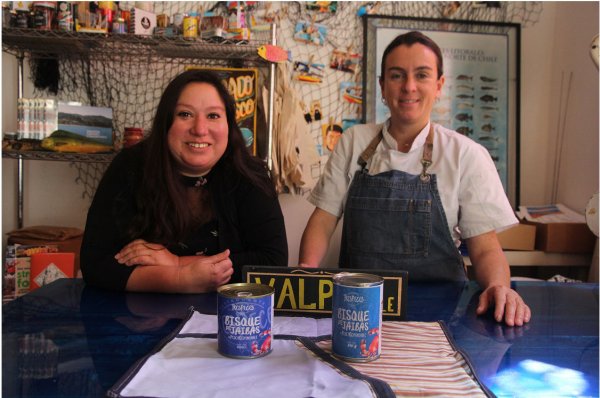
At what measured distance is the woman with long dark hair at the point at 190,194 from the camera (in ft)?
4.62

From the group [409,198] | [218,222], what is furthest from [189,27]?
[409,198]

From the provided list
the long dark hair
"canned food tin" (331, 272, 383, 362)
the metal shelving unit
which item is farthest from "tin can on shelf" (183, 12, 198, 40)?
"canned food tin" (331, 272, 383, 362)

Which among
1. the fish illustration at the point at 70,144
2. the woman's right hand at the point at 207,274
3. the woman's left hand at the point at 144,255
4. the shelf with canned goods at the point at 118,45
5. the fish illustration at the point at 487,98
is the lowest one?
the woman's right hand at the point at 207,274

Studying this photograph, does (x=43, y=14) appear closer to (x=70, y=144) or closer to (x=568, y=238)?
(x=70, y=144)

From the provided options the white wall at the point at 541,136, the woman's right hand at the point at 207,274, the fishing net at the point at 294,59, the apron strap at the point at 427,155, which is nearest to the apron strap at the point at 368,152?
the apron strap at the point at 427,155

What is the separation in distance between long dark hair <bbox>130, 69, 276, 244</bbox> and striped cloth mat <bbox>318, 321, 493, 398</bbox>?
0.73m

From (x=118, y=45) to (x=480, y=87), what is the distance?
1.92 meters

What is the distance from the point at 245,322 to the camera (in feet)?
2.45

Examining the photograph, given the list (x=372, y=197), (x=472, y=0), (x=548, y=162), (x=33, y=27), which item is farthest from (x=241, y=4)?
(x=548, y=162)

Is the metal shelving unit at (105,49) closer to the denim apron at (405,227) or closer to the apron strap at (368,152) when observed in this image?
the apron strap at (368,152)

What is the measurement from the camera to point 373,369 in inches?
28.6

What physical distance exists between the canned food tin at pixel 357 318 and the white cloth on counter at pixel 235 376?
0.03 metres

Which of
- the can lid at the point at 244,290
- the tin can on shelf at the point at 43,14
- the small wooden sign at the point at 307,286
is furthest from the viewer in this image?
the tin can on shelf at the point at 43,14

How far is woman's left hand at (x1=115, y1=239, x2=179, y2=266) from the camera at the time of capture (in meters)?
1.27
